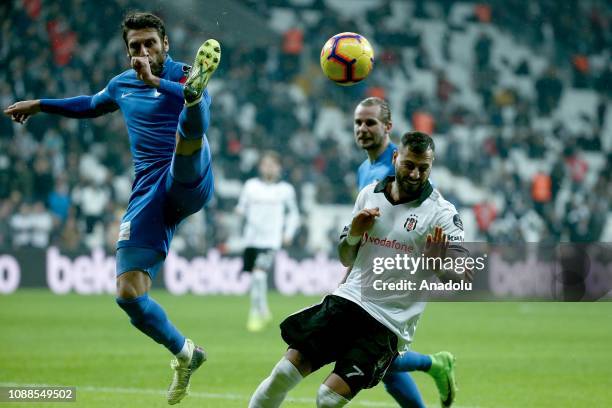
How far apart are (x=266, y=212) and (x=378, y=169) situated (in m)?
8.05

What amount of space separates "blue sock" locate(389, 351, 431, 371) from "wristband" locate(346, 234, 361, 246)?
4.38 feet

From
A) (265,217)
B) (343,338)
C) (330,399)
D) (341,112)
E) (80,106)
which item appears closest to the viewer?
(330,399)

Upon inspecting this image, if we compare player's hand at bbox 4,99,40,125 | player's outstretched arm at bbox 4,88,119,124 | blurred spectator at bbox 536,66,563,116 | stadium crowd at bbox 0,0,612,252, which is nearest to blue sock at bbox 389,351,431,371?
player's outstretched arm at bbox 4,88,119,124

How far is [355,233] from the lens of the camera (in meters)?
5.36

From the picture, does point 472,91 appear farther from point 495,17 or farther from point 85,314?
point 85,314

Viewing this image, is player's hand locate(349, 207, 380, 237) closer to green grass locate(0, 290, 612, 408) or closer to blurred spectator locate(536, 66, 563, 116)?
green grass locate(0, 290, 612, 408)

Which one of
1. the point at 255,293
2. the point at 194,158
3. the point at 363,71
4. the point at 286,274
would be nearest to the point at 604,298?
the point at 286,274

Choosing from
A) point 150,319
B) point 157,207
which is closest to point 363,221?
point 157,207

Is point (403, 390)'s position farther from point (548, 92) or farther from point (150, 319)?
point (548, 92)

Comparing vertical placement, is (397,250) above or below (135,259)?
above

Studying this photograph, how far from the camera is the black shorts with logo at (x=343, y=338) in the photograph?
5418mm

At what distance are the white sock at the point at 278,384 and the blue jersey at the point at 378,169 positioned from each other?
1878 mm

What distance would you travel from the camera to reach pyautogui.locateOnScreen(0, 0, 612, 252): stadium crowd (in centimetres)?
2083

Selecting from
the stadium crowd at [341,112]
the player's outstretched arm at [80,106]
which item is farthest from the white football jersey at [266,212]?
the player's outstretched arm at [80,106]
